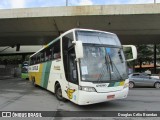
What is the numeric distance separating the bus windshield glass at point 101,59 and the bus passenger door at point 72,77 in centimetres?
47

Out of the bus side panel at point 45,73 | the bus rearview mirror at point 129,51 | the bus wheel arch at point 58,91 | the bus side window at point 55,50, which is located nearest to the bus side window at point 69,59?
the bus side window at point 55,50

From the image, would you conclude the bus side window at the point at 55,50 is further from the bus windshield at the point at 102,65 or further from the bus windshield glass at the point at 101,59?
the bus windshield at the point at 102,65

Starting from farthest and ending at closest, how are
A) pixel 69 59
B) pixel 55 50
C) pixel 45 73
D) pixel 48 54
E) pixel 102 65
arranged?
pixel 45 73 < pixel 48 54 < pixel 55 50 < pixel 69 59 < pixel 102 65

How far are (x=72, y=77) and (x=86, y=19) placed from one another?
12360 mm

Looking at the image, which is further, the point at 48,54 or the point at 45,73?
the point at 45,73

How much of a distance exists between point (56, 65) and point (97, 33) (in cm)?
282

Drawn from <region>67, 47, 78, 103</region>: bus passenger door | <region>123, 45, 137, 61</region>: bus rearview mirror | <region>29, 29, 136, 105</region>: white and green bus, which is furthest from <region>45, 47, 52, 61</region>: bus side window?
<region>123, 45, 137, 61</region>: bus rearview mirror

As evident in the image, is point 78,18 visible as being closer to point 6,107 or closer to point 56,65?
point 56,65

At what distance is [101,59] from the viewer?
30.0 feet

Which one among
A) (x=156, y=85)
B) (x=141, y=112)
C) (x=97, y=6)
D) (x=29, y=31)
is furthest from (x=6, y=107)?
(x=29, y=31)

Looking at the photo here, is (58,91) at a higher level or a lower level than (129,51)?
lower

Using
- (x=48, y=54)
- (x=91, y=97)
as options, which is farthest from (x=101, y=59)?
(x=48, y=54)

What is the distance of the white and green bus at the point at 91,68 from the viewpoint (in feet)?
28.3

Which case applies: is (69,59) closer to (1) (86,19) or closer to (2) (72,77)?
(2) (72,77)
